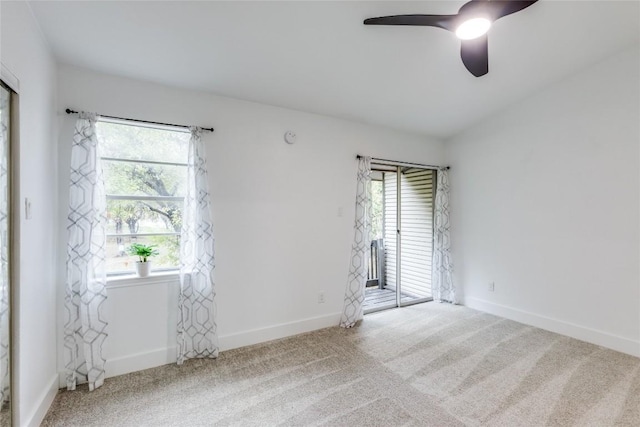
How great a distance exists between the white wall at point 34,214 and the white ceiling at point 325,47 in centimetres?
29

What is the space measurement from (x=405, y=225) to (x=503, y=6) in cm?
338

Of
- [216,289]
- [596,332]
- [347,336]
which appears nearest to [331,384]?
[347,336]

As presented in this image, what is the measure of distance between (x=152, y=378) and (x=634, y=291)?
4209 millimetres

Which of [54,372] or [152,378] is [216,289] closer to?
[152,378]

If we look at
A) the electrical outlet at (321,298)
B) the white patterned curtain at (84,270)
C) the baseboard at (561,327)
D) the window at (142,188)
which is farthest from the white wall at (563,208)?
the white patterned curtain at (84,270)

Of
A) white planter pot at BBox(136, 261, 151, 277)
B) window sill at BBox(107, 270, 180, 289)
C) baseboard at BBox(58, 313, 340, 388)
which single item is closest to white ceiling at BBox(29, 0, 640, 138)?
white planter pot at BBox(136, 261, 151, 277)

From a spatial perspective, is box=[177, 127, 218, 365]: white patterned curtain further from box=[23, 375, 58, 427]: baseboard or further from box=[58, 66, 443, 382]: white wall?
box=[23, 375, 58, 427]: baseboard

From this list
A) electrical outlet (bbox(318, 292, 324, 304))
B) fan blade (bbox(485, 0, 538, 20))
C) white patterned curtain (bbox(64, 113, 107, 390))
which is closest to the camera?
fan blade (bbox(485, 0, 538, 20))

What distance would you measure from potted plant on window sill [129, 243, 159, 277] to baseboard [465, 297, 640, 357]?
3.84 meters

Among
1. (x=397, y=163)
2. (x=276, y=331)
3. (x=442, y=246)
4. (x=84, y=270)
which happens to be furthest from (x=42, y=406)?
(x=442, y=246)

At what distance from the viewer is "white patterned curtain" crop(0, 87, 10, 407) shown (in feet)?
4.79

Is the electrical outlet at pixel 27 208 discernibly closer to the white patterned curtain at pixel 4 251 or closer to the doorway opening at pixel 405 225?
the white patterned curtain at pixel 4 251

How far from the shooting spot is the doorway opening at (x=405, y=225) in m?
4.25

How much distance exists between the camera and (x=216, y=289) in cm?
271
